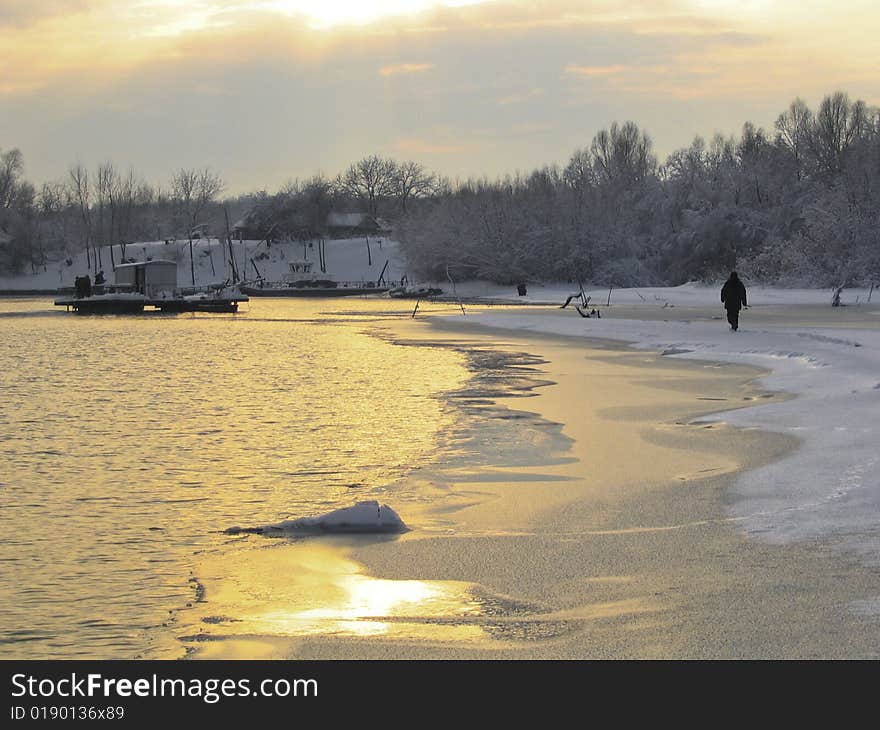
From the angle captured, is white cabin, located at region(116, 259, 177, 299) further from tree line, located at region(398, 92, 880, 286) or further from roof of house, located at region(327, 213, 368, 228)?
roof of house, located at region(327, 213, 368, 228)

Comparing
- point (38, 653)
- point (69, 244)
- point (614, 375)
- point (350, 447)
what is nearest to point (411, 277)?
point (69, 244)

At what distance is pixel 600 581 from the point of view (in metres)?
8.28

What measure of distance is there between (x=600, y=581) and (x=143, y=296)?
73.0 meters

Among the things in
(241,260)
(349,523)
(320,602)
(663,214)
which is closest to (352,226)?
(241,260)

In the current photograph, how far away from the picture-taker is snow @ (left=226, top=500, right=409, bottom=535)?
1020 centimetres

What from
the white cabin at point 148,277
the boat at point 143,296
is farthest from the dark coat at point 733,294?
the white cabin at point 148,277

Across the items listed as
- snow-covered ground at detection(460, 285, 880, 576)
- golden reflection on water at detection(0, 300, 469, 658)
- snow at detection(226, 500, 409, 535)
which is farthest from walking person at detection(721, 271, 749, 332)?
snow at detection(226, 500, 409, 535)

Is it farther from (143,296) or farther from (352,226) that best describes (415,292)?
(352,226)

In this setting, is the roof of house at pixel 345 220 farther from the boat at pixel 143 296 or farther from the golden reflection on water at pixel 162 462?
the golden reflection on water at pixel 162 462

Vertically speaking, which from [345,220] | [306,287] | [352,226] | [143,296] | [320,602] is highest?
[345,220]

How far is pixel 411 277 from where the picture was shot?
125750 millimetres

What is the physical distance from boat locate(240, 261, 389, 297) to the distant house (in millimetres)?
25254

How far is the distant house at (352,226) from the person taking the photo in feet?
536
